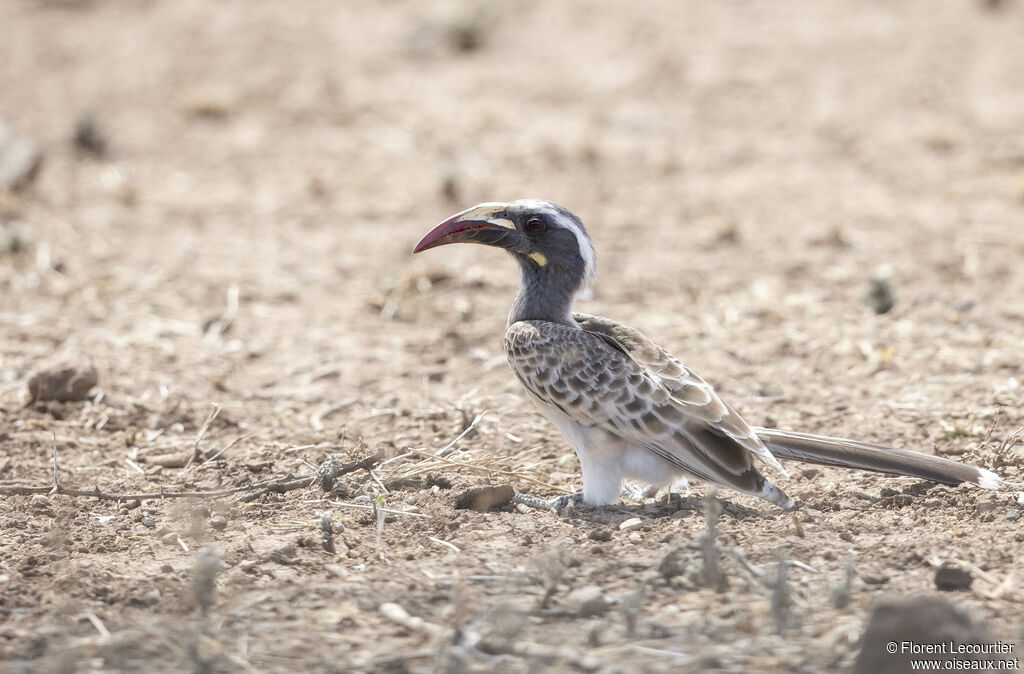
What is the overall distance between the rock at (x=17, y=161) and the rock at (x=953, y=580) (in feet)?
30.8

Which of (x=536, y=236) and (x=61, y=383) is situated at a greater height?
(x=536, y=236)

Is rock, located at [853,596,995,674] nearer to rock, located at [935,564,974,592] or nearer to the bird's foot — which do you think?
rock, located at [935,564,974,592]

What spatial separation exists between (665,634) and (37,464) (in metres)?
3.72

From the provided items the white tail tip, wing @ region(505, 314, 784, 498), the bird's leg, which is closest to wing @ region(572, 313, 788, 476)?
wing @ region(505, 314, 784, 498)

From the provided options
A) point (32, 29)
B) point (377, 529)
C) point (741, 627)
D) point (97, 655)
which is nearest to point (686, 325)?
point (377, 529)

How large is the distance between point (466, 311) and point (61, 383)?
2966mm

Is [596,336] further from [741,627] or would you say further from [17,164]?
[17,164]

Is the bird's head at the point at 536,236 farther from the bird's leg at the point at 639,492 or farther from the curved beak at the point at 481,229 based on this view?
the bird's leg at the point at 639,492

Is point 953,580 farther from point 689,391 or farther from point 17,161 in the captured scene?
point 17,161

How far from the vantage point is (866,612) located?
443 centimetres

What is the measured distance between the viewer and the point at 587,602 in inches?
178

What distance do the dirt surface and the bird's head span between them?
3.39 ft

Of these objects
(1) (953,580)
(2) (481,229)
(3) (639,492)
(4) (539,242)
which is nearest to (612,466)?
(3) (639,492)

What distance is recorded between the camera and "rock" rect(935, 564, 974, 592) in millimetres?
4609
